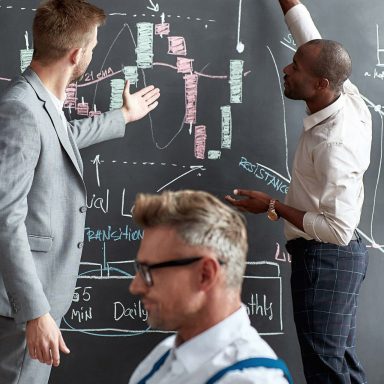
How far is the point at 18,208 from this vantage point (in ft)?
7.76

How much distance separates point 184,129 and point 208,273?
5.80ft

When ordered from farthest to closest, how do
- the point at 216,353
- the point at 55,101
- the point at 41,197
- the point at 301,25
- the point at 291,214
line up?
the point at 301,25
the point at 291,214
the point at 55,101
the point at 41,197
the point at 216,353

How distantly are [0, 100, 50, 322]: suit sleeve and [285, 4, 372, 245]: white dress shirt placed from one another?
102 cm

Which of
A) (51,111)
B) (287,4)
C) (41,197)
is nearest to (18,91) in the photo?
(51,111)

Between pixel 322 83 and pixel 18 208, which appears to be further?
pixel 322 83

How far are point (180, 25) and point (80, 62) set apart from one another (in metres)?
0.81

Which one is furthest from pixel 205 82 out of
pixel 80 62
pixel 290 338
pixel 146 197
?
pixel 146 197

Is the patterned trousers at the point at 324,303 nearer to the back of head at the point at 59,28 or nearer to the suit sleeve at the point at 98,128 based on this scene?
the suit sleeve at the point at 98,128

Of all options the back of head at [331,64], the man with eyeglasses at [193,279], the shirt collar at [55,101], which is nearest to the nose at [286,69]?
the back of head at [331,64]

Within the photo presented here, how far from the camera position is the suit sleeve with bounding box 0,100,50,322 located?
2.34 m

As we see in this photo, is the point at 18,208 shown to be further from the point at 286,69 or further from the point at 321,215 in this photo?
the point at 286,69

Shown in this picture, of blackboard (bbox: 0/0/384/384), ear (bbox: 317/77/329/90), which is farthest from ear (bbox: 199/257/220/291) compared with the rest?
blackboard (bbox: 0/0/384/384)

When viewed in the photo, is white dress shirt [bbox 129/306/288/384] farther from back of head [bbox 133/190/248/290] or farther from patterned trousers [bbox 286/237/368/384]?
patterned trousers [bbox 286/237/368/384]

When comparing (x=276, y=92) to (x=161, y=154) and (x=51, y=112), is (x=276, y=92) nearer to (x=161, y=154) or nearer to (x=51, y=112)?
(x=161, y=154)
